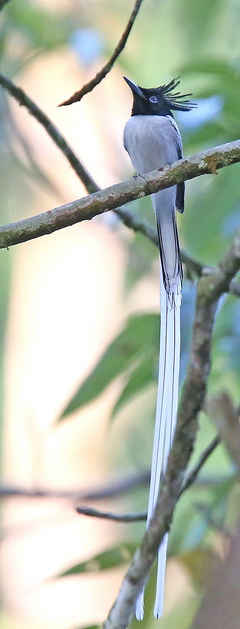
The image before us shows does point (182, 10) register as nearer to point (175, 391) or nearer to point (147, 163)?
point (147, 163)

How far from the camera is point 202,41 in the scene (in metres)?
3.82

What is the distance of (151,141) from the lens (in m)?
2.06

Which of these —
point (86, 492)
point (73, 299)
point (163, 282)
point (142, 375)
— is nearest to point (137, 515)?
point (142, 375)

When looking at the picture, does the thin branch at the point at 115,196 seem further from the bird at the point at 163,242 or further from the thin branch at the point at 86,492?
the thin branch at the point at 86,492

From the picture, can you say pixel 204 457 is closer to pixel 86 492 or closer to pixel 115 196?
pixel 115 196

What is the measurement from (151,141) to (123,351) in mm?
540

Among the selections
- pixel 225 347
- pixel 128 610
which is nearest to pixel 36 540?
pixel 225 347

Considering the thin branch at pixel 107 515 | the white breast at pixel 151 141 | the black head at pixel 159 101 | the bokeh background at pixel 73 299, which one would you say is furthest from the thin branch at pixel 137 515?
the bokeh background at pixel 73 299

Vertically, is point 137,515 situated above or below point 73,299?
below

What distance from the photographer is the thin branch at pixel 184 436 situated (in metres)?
1.34

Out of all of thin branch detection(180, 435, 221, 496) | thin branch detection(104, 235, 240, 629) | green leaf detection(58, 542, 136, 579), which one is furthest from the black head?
green leaf detection(58, 542, 136, 579)

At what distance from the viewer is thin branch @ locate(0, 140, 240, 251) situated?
144 centimetres

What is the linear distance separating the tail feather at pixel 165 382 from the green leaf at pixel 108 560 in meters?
0.19

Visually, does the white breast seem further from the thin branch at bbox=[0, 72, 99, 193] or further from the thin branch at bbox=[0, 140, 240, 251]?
the thin branch at bbox=[0, 140, 240, 251]
